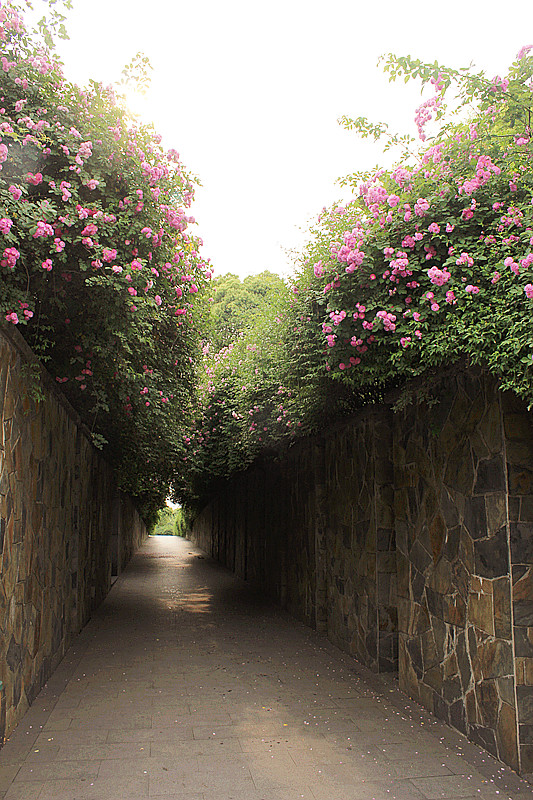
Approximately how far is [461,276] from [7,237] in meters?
2.75

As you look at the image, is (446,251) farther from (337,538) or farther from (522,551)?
(337,538)

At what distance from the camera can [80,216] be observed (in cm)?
407

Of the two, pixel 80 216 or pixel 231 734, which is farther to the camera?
pixel 231 734

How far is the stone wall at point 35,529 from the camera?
425cm

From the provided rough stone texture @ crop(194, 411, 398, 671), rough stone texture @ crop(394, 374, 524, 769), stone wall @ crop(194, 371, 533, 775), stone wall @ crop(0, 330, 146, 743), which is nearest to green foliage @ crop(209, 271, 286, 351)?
rough stone texture @ crop(194, 411, 398, 671)

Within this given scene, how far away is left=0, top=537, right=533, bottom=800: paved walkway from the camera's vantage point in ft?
12.1

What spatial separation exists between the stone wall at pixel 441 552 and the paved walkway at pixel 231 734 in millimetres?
308

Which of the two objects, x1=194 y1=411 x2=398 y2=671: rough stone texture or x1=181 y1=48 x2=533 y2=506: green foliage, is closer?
x1=181 y1=48 x2=533 y2=506: green foliage

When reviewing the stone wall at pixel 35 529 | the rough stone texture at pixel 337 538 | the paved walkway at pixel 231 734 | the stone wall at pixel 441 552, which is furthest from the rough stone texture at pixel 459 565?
the stone wall at pixel 35 529

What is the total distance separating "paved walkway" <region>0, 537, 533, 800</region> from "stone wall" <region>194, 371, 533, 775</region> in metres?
0.31

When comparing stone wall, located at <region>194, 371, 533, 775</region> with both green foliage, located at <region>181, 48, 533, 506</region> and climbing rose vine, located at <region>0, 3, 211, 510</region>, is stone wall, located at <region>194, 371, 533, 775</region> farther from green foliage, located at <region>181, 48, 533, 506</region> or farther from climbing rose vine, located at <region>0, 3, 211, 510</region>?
climbing rose vine, located at <region>0, 3, 211, 510</region>

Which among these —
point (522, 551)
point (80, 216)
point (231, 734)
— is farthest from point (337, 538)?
point (80, 216)

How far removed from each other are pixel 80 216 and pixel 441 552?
3.62 m

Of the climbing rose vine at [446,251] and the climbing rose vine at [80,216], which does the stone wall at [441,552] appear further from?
the climbing rose vine at [80,216]
